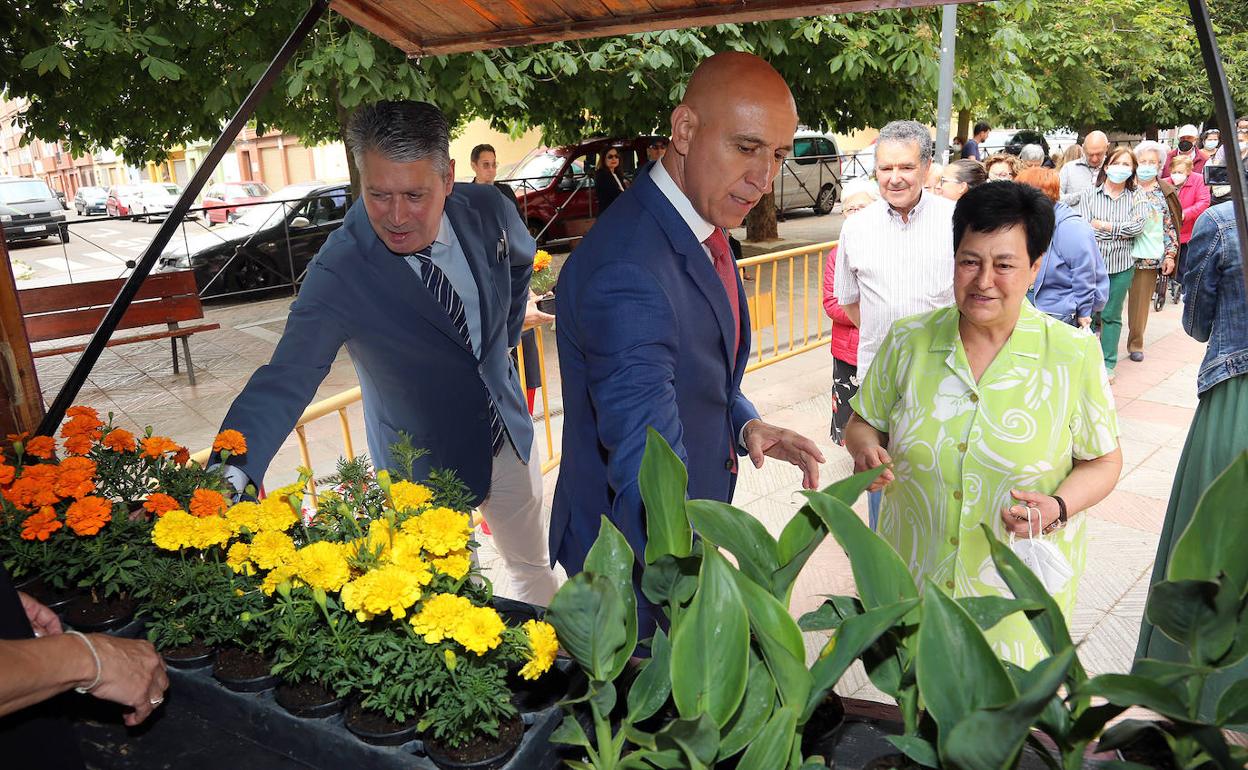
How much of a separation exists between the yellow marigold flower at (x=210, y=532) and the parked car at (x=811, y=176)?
18.9 meters

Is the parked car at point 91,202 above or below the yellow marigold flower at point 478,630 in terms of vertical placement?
above

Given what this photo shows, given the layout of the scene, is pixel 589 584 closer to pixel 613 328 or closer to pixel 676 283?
pixel 613 328

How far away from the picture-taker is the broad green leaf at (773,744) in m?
1.01

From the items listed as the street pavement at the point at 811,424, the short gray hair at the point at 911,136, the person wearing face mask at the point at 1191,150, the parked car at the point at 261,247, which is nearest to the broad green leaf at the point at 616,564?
the street pavement at the point at 811,424

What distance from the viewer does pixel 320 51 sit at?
21.4 feet

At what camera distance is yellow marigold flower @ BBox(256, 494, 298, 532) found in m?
1.49

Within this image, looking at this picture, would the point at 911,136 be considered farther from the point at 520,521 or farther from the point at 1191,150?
the point at 1191,150

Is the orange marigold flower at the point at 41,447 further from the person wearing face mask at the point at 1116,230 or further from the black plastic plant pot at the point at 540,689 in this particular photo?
the person wearing face mask at the point at 1116,230

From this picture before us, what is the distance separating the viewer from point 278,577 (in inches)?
55.1

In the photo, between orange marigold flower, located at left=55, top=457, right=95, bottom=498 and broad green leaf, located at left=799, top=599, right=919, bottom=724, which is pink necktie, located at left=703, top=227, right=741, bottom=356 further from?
orange marigold flower, located at left=55, top=457, right=95, bottom=498

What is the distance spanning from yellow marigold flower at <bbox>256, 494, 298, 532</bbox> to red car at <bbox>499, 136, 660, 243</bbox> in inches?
507

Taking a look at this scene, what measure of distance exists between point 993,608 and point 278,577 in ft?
3.44

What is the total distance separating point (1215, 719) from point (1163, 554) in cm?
186

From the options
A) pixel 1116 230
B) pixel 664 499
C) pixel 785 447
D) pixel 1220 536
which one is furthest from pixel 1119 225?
pixel 664 499
